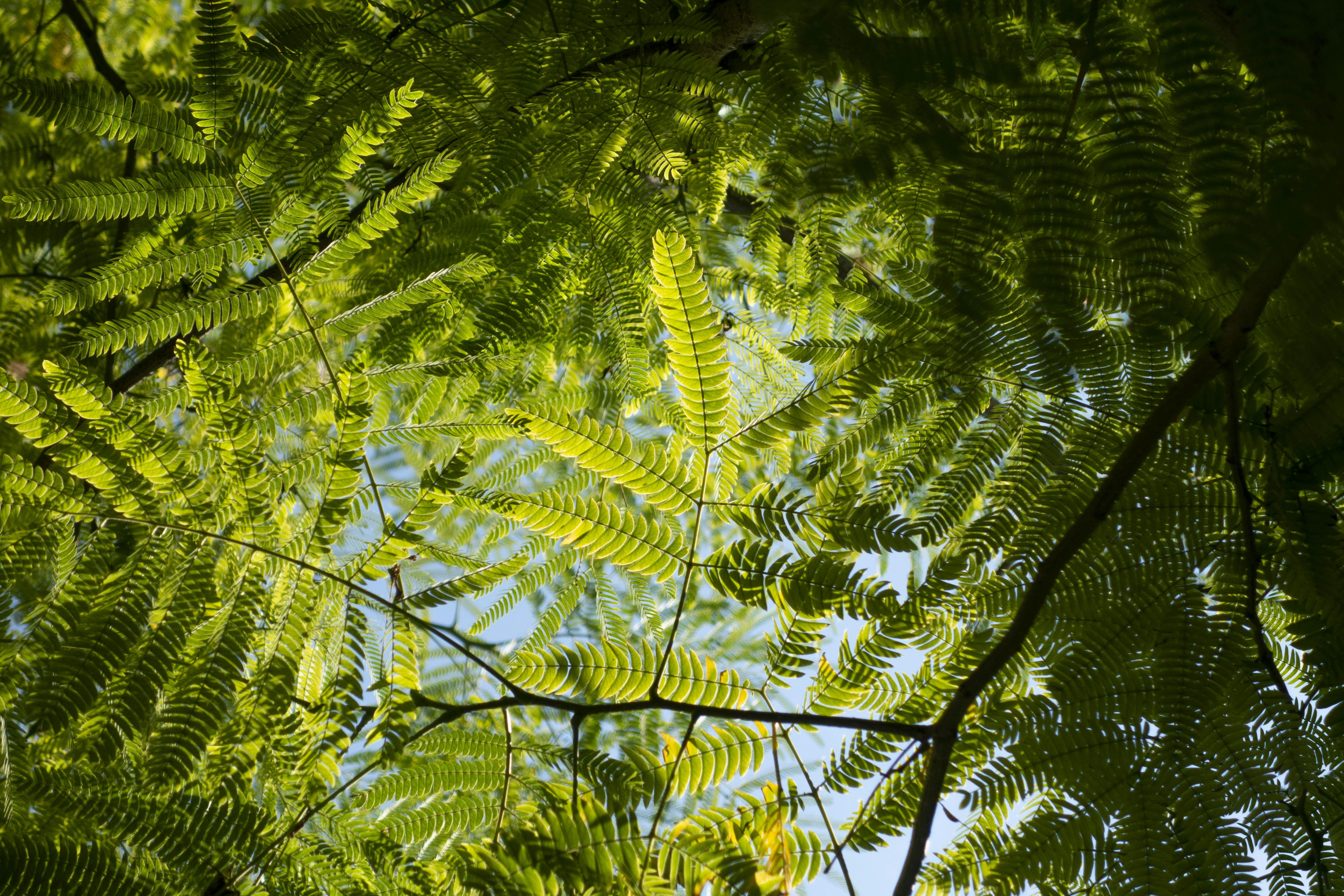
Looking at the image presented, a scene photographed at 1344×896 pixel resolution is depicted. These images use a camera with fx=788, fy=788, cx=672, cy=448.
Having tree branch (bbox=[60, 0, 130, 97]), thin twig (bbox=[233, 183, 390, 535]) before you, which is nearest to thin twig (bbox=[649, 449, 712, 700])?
thin twig (bbox=[233, 183, 390, 535])

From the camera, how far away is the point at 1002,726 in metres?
1.39

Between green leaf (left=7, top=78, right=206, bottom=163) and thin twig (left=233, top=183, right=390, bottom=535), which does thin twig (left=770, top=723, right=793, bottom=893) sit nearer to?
thin twig (left=233, top=183, right=390, bottom=535)

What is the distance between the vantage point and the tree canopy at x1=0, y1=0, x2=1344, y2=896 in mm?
1158

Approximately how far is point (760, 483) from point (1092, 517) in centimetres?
61

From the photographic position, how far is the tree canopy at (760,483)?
116cm

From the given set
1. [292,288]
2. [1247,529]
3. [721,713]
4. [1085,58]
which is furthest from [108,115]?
[1247,529]

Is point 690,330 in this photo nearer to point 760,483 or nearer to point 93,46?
point 760,483

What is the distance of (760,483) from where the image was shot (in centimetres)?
162

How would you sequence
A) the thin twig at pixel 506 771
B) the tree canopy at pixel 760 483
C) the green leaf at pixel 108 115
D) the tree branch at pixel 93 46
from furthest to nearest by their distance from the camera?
the tree branch at pixel 93 46 < the green leaf at pixel 108 115 < the thin twig at pixel 506 771 < the tree canopy at pixel 760 483

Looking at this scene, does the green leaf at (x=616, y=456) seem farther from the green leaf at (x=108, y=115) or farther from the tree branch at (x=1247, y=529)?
the green leaf at (x=108, y=115)

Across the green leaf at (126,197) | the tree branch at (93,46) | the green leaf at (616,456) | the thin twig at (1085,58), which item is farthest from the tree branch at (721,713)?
the tree branch at (93,46)

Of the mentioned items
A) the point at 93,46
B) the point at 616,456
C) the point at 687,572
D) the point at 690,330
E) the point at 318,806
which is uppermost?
the point at 93,46

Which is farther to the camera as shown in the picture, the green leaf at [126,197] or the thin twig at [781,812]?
the green leaf at [126,197]

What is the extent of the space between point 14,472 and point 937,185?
1845 mm
